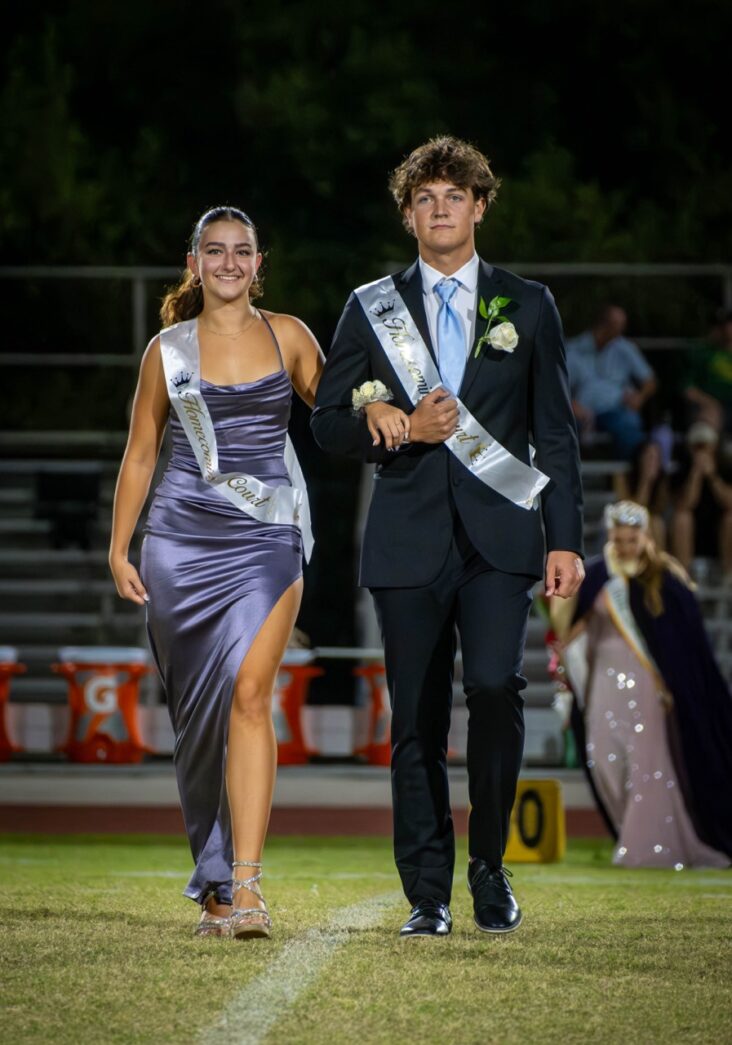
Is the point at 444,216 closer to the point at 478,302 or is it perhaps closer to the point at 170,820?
the point at 478,302

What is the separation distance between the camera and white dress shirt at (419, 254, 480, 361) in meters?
4.23

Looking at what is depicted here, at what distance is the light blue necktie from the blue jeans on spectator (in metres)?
8.08

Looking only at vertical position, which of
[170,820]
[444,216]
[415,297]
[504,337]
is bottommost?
[170,820]

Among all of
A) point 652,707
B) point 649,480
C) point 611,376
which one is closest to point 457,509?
point 652,707

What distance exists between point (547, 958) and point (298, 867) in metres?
3.20

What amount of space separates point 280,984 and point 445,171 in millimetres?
1756

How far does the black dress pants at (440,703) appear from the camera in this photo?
4.11m

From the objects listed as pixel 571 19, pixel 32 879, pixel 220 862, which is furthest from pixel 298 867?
pixel 571 19

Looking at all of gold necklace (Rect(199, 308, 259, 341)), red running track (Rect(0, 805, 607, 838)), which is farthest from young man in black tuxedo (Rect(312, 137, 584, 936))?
red running track (Rect(0, 805, 607, 838))

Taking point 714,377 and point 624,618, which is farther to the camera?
point 714,377

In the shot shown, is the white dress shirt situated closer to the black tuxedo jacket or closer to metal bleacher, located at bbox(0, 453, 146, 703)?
the black tuxedo jacket

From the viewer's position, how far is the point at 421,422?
402 cm

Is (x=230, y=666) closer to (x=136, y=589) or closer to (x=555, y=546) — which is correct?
(x=136, y=589)

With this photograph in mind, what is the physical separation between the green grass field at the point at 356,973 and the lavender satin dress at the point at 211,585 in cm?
29
